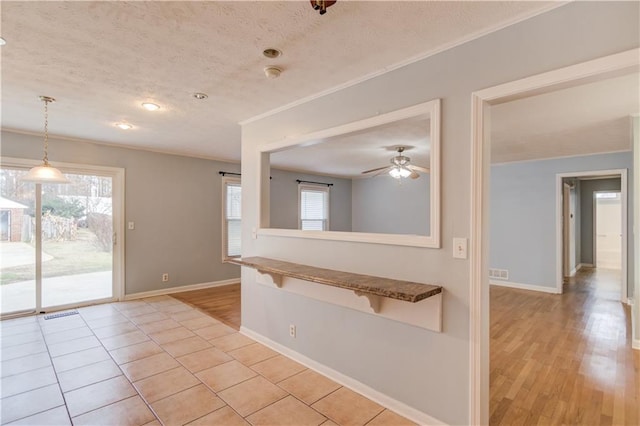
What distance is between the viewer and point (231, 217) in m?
6.36

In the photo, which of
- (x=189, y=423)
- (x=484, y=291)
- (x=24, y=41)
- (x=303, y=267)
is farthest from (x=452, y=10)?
(x=189, y=423)

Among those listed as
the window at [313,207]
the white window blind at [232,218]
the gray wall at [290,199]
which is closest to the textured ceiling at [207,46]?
the white window blind at [232,218]

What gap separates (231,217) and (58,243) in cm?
273

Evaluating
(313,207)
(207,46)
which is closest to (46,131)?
(207,46)

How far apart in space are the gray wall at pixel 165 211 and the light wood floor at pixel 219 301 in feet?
1.10

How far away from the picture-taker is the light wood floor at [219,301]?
13.9 feet

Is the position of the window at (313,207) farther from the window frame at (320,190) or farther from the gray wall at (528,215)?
the gray wall at (528,215)

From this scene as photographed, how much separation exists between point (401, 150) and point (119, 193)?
4481 mm

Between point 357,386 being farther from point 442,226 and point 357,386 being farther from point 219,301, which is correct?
point 219,301

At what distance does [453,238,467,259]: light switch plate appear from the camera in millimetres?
1907

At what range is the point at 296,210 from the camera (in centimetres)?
750

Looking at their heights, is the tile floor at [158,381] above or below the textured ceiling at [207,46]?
below

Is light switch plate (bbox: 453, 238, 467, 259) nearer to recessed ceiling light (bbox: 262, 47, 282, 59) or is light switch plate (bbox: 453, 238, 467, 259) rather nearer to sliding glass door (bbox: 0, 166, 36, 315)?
recessed ceiling light (bbox: 262, 47, 282, 59)

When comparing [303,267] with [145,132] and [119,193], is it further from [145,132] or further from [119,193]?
[119,193]
